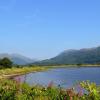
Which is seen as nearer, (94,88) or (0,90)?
(94,88)

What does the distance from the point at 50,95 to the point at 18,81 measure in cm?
178

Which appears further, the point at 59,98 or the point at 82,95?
the point at 59,98

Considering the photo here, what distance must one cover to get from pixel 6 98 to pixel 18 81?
117 centimetres

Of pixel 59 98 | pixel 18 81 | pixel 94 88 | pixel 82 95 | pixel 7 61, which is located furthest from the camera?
pixel 7 61

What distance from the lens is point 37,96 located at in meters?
13.6

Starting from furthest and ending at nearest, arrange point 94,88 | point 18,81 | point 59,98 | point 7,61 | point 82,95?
point 7,61
point 18,81
point 59,98
point 82,95
point 94,88

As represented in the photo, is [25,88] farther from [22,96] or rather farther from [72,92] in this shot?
[72,92]

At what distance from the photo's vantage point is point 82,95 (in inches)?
450

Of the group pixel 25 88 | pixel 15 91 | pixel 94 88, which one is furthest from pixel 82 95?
pixel 25 88

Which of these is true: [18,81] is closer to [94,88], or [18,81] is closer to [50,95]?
[50,95]

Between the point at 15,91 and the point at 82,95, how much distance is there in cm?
337

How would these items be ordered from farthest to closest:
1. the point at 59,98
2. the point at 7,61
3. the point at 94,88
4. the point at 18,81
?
the point at 7,61 → the point at 18,81 → the point at 59,98 → the point at 94,88

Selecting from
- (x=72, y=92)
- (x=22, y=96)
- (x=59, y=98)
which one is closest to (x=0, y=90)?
(x=22, y=96)

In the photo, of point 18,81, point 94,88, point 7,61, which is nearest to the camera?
point 94,88
